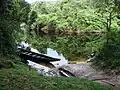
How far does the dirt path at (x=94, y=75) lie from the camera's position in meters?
10.5

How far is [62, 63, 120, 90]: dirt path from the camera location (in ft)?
34.4

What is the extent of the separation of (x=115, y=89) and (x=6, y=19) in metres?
6.28

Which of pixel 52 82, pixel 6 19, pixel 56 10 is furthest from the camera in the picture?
pixel 56 10

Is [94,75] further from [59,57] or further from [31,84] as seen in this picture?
[59,57]

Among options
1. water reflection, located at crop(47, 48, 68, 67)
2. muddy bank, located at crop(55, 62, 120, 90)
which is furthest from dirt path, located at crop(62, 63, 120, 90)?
water reflection, located at crop(47, 48, 68, 67)

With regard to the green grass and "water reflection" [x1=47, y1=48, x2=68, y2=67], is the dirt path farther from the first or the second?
"water reflection" [x1=47, y1=48, x2=68, y2=67]

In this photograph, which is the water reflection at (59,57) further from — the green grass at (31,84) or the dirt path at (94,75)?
the green grass at (31,84)

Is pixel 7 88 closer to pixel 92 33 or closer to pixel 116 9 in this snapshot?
pixel 116 9

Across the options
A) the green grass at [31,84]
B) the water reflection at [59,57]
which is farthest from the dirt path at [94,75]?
the water reflection at [59,57]

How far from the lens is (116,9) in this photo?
12523mm

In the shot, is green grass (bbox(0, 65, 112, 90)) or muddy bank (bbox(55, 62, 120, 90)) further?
muddy bank (bbox(55, 62, 120, 90))

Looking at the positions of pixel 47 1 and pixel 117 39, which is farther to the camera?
pixel 47 1

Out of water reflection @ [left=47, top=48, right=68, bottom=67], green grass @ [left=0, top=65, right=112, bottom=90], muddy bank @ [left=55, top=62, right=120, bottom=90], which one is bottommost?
water reflection @ [left=47, top=48, right=68, bottom=67]

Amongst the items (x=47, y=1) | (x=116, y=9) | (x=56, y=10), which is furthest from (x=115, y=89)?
(x=47, y=1)
